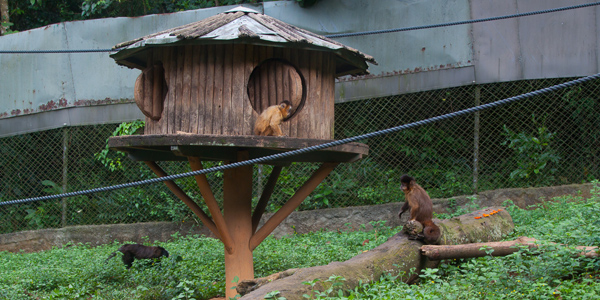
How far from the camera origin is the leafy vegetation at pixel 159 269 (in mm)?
6363

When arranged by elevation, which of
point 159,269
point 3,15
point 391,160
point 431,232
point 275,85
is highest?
point 3,15

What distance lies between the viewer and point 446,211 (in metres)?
9.40

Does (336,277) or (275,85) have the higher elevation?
(275,85)

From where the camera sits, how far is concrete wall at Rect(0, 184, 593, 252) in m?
9.20

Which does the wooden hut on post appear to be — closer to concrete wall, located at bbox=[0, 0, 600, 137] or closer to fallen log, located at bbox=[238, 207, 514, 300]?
fallen log, located at bbox=[238, 207, 514, 300]

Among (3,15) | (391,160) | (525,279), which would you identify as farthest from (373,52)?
(3,15)

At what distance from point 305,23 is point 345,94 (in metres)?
1.48

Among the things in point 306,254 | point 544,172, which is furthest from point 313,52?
point 544,172

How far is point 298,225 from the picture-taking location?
33.1 feet

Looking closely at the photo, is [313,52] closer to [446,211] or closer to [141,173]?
[446,211]

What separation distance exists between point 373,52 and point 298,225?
3.49 meters

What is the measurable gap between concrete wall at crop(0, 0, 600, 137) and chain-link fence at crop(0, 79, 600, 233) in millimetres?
429

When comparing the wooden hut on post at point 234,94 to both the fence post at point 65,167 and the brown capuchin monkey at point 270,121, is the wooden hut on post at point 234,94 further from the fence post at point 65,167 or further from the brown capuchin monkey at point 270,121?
the fence post at point 65,167

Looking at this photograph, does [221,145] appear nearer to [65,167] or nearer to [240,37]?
[240,37]
